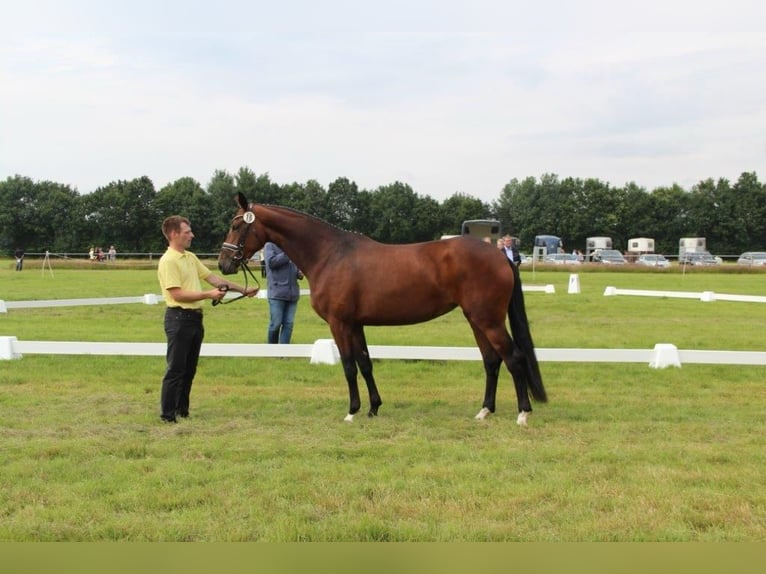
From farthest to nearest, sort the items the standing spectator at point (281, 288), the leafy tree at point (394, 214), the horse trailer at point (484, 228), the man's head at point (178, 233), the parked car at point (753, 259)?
the leafy tree at point (394, 214) → the parked car at point (753, 259) → the horse trailer at point (484, 228) → the standing spectator at point (281, 288) → the man's head at point (178, 233)

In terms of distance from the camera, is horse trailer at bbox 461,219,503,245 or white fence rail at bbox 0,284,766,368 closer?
white fence rail at bbox 0,284,766,368

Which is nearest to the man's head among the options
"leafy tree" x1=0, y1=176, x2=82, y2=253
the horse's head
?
the horse's head

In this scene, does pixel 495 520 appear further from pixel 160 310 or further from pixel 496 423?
pixel 160 310

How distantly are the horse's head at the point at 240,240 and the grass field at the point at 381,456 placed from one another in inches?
57.9

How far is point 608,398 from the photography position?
738 centimetres

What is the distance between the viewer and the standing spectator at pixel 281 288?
31.5ft

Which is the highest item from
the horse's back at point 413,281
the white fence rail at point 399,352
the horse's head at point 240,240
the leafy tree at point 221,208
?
the leafy tree at point 221,208

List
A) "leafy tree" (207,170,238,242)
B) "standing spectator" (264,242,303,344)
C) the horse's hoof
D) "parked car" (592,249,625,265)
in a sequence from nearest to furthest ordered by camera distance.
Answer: the horse's hoof, "standing spectator" (264,242,303,344), "parked car" (592,249,625,265), "leafy tree" (207,170,238,242)

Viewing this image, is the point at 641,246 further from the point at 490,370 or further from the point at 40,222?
the point at 490,370

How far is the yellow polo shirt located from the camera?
6207 mm

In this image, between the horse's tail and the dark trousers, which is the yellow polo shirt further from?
the horse's tail

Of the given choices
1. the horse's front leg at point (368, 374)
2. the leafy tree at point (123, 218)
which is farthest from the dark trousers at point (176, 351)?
the leafy tree at point (123, 218)

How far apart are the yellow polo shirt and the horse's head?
1.02 ft

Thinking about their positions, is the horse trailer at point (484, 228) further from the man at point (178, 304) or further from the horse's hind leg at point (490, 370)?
the man at point (178, 304)
